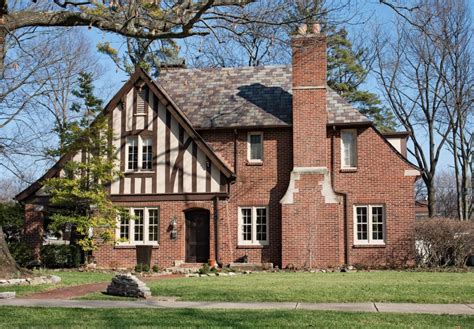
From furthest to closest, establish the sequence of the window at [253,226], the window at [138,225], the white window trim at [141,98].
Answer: the white window trim at [141,98] < the window at [138,225] < the window at [253,226]

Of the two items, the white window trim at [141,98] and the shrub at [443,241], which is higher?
the white window trim at [141,98]

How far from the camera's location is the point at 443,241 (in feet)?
74.9


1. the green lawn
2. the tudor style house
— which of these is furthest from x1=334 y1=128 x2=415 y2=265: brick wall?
the green lawn

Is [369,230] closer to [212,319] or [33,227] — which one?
[33,227]

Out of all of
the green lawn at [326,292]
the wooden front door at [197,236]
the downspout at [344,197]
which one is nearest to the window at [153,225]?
the wooden front door at [197,236]

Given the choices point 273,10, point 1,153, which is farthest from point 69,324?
point 1,153

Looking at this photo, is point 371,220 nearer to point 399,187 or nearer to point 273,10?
point 399,187

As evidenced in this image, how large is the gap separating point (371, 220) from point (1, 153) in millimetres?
13707

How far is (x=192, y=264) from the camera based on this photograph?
24469 mm

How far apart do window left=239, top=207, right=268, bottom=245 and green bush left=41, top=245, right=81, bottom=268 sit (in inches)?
256

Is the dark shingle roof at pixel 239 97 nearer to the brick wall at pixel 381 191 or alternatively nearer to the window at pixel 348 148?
the window at pixel 348 148

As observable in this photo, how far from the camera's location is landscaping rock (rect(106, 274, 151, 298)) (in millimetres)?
13016

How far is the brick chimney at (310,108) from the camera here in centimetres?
2411

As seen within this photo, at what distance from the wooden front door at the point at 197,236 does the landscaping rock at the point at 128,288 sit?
11084 mm
